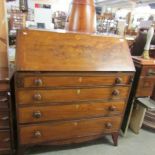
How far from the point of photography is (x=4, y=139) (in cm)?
150

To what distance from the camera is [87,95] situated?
1567 millimetres

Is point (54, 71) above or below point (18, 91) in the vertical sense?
above

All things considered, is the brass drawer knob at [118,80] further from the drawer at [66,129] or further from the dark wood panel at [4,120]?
the dark wood panel at [4,120]

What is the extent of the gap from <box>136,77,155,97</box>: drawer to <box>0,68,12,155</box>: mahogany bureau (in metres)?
1.36

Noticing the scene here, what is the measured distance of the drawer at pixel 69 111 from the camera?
4.75ft

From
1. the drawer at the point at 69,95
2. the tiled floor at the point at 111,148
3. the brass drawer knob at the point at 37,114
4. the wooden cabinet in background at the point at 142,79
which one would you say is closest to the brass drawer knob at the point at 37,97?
the drawer at the point at 69,95

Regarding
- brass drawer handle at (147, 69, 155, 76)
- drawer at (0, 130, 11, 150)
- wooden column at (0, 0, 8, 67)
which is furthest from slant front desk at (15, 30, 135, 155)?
brass drawer handle at (147, 69, 155, 76)

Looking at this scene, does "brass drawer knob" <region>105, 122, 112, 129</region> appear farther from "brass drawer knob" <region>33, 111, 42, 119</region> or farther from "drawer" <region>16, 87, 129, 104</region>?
"brass drawer knob" <region>33, 111, 42, 119</region>

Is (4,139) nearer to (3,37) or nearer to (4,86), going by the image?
(4,86)

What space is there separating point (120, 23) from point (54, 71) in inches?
124

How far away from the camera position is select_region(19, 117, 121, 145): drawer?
1525mm

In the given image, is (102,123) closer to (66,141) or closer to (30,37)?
(66,141)

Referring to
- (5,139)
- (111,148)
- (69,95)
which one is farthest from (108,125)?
(5,139)

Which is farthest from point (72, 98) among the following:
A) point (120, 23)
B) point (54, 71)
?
point (120, 23)
